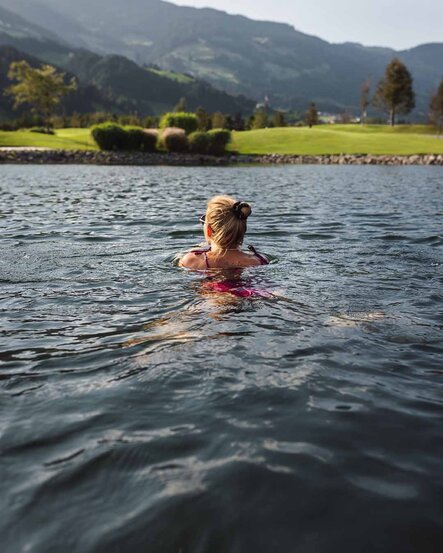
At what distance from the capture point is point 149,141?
7488 cm

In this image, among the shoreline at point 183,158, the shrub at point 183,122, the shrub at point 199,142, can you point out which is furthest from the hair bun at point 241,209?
the shrub at point 183,122

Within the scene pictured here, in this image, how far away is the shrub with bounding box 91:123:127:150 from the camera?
242ft

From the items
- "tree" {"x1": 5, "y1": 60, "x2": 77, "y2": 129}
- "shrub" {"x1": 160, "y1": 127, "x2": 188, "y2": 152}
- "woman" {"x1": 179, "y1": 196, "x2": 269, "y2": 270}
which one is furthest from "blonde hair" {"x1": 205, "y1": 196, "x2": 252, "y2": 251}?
"tree" {"x1": 5, "y1": 60, "x2": 77, "y2": 129}

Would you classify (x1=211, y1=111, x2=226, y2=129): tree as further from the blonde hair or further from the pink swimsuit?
the pink swimsuit

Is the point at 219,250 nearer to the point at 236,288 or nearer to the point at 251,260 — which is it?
the point at 251,260

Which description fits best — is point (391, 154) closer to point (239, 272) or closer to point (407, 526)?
point (239, 272)

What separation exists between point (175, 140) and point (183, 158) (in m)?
6.52

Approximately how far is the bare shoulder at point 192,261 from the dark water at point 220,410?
0.26 metres

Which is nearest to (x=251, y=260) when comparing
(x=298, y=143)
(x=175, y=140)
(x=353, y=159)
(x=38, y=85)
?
(x=353, y=159)

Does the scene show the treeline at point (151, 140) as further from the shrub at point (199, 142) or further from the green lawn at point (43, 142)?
the green lawn at point (43, 142)

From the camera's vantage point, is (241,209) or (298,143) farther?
(298,143)

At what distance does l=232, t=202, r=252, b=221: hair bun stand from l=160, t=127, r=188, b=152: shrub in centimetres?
6917

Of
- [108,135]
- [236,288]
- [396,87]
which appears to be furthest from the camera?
[396,87]

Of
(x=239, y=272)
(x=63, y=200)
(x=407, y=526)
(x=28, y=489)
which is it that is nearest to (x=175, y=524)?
(x=28, y=489)
